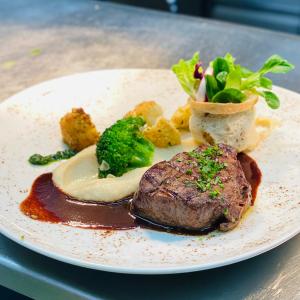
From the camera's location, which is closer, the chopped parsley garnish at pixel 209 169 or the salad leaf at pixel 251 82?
the chopped parsley garnish at pixel 209 169

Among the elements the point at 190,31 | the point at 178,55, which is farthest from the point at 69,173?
the point at 190,31

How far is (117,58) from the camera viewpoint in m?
3.70

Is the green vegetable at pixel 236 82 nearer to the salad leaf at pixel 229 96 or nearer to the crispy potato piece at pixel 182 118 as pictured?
the salad leaf at pixel 229 96

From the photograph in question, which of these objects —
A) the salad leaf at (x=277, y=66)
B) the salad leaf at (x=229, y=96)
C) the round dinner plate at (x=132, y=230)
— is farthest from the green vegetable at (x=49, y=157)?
the salad leaf at (x=277, y=66)

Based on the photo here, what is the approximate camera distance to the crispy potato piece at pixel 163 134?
2.42 metres

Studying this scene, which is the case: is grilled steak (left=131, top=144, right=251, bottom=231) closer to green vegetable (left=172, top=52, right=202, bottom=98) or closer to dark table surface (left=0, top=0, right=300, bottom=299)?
dark table surface (left=0, top=0, right=300, bottom=299)

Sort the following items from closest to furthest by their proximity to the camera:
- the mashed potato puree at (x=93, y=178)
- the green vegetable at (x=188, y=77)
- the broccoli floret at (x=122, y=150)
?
the mashed potato puree at (x=93, y=178)
the broccoli floret at (x=122, y=150)
the green vegetable at (x=188, y=77)

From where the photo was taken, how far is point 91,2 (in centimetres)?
481

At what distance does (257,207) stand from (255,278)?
34 cm

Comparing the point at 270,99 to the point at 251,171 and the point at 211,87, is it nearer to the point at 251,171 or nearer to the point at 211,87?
the point at 211,87

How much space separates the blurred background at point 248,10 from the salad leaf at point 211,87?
327 centimetres

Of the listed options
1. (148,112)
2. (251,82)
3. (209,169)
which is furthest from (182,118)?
(209,169)

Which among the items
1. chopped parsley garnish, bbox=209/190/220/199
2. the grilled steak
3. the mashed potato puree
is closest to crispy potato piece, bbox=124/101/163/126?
the mashed potato puree

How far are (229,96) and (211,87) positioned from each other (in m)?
0.09
